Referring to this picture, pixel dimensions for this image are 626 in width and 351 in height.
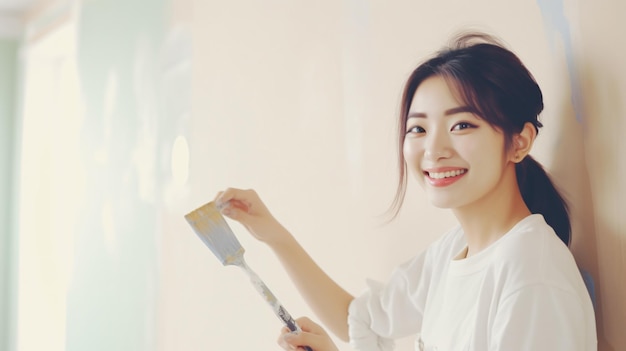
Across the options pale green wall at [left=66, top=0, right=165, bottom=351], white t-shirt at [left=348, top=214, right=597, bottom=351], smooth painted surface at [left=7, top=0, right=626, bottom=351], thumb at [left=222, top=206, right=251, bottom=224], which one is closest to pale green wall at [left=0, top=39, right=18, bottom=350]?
smooth painted surface at [left=7, top=0, right=626, bottom=351]

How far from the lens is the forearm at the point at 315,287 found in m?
1.16

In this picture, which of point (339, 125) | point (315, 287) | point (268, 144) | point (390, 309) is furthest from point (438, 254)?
point (268, 144)

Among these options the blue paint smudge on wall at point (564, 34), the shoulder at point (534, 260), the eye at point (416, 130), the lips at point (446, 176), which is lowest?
the shoulder at point (534, 260)

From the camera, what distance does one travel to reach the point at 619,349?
0.81m

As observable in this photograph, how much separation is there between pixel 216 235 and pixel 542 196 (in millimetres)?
418

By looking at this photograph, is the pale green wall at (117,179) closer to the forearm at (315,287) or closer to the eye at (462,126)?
the forearm at (315,287)

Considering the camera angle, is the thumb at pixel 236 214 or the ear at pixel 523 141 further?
the thumb at pixel 236 214

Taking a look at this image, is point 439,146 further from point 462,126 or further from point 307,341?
point 307,341

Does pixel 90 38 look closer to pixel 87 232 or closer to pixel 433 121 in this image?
pixel 87 232

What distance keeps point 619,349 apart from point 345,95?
2.20ft

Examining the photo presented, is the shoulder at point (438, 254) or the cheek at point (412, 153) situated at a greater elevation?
the cheek at point (412, 153)

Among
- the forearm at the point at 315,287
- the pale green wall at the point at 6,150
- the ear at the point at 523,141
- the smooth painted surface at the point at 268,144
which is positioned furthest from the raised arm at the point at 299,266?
the pale green wall at the point at 6,150

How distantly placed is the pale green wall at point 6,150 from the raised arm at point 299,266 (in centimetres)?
245

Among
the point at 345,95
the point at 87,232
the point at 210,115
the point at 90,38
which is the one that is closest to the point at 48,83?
the point at 90,38
